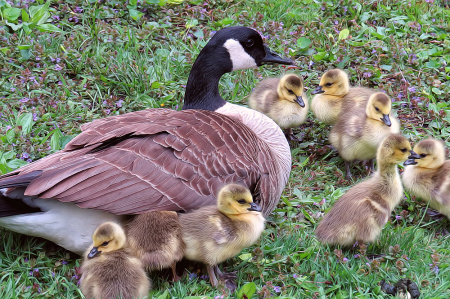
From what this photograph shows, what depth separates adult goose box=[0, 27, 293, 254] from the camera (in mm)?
3506

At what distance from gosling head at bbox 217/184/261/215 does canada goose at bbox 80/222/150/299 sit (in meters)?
0.60

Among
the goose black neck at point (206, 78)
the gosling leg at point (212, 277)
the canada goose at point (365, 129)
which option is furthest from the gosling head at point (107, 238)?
the canada goose at point (365, 129)

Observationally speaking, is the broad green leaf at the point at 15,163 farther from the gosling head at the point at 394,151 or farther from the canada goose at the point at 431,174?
the canada goose at the point at 431,174

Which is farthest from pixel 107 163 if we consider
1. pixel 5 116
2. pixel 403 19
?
pixel 403 19

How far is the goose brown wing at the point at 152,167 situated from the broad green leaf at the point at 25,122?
1.05m

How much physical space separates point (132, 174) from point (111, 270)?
0.61 metres

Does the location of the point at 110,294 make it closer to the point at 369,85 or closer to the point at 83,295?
the point at 83,295

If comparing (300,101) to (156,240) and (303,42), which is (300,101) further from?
(156,240)

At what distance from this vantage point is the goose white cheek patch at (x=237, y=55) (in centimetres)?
494

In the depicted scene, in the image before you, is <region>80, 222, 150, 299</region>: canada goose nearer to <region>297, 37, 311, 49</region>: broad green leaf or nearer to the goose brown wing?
the goose brown wing

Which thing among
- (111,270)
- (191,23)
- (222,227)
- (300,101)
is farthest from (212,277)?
(191,23)

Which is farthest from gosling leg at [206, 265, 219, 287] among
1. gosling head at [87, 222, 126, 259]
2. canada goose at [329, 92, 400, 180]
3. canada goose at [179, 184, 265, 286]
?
canada goose at [329, 92, 400, 180]

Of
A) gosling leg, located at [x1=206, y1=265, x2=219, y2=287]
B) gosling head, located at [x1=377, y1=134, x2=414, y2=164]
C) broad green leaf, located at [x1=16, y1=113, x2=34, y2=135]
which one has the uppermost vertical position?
gosling head, located at [x1=377, y1=134, x2=414, y2=164]

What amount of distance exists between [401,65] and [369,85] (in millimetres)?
478
